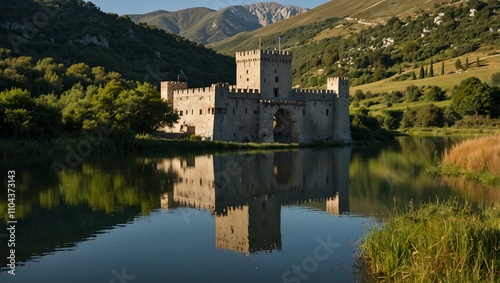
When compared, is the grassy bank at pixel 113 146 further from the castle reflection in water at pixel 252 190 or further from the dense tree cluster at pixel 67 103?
the castle reflection in water at pixel 252 190

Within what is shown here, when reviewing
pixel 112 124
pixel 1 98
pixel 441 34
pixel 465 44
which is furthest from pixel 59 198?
pixel 441 34

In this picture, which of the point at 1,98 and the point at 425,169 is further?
the point at 1,98

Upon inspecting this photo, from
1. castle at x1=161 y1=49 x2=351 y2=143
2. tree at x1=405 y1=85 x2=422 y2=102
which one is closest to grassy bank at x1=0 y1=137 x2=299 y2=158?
castle at x1=161 y1=49 x2=351 y2=143

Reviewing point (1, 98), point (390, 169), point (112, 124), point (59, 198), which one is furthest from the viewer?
point (112, 124)

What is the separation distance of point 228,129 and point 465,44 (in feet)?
248

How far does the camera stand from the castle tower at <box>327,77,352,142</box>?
54344 millimetres

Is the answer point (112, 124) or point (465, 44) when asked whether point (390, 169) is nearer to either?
point (112, 124)

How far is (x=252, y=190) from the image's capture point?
22031 mm

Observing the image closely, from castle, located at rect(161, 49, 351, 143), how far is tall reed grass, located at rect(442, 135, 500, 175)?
24710 millimetres

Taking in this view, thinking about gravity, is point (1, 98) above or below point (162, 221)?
above

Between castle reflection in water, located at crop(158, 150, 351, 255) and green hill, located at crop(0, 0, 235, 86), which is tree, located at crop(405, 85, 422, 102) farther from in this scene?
castle reflection in water, located at crop(158, 150, 351, 255)

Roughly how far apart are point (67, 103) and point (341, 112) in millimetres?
23171

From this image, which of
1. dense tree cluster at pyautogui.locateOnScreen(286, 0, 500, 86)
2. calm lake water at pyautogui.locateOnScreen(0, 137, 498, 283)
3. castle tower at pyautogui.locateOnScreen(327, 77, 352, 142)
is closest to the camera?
calm lake water at pyautogui.locateOnScreen(0, 137, 498, 283)

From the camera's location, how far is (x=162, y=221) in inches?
640
